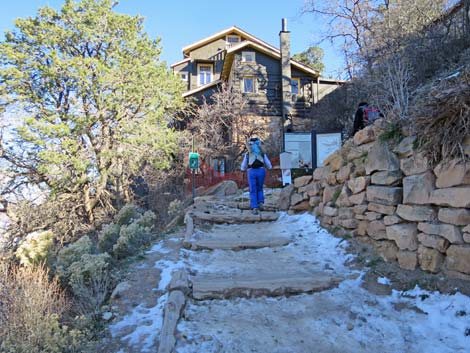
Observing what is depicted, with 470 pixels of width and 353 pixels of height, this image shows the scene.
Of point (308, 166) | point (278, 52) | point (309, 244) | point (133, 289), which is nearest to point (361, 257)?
point (309, 244)

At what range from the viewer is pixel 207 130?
55.1ft

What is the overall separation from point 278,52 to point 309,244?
17.4 m

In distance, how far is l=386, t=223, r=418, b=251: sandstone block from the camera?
346 centimetres

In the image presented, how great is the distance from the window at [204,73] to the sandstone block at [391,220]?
22.4 metres

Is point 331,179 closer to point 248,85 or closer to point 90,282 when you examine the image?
point 90,282

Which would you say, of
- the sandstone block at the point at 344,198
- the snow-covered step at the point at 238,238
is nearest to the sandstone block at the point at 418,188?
the sandstone block at the point at 344,198

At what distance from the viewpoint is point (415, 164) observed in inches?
140

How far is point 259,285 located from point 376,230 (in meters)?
1.77

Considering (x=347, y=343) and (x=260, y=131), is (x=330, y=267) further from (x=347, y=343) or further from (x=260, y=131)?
(x=260, y=131)

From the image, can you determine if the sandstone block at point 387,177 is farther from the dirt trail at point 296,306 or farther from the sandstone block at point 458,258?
the sandstone block at point 458,258

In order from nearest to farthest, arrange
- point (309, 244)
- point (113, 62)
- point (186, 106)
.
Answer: point (309, 244) < point (113, 62) < point (186, 106)

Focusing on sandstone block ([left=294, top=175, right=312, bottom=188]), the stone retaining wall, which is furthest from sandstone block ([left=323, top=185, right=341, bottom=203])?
sandstone block ([left=294, top=175, right=312, bottom=188])

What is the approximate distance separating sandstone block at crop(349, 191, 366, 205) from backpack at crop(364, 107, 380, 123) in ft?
7.42

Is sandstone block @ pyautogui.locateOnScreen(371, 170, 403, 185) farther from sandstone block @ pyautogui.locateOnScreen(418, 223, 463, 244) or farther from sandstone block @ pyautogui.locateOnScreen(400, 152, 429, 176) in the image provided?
sandstone block @ pyautogui.locateOnScreen(418, 223, 463, 244)
